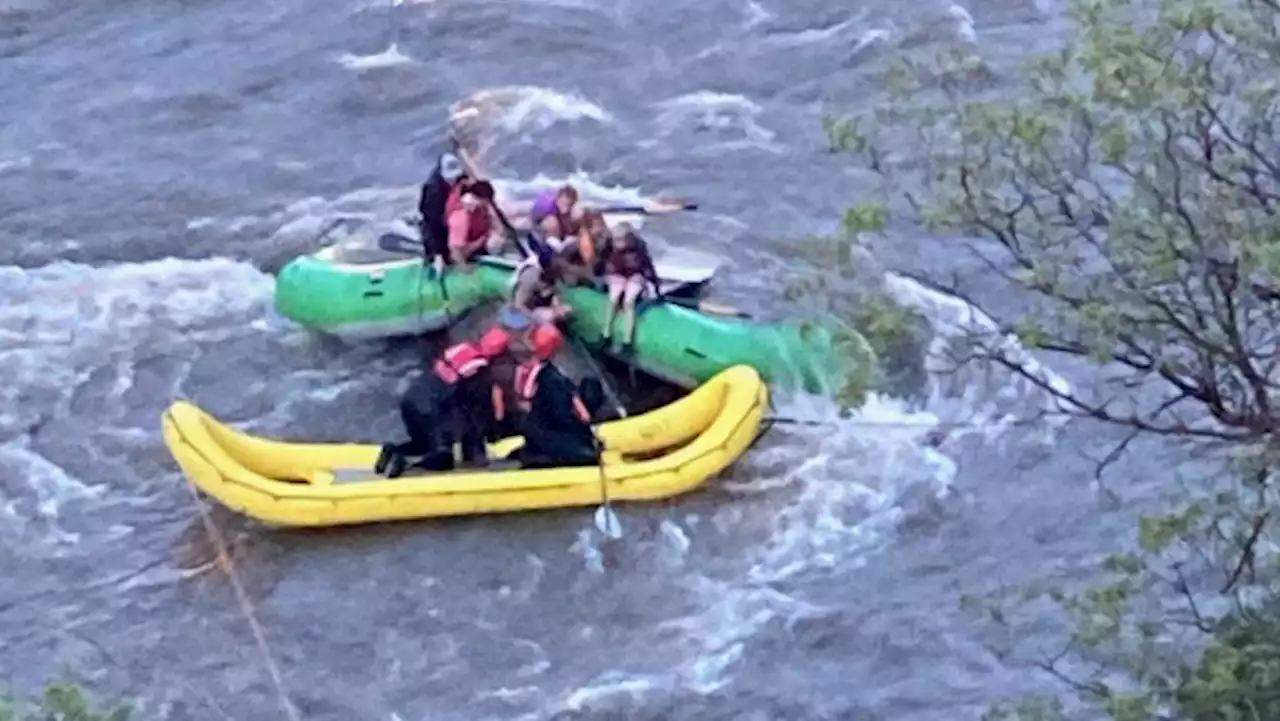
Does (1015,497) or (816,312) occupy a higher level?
(816,312)

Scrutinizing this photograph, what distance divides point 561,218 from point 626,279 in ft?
1.48

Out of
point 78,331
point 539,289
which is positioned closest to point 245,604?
point 539,289

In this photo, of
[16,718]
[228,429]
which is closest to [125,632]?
[228,429]

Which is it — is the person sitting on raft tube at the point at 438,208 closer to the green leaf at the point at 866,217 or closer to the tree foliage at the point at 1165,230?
the tree foliage at the point at 1165,230

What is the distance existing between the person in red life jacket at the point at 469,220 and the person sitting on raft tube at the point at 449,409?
0.99 meters

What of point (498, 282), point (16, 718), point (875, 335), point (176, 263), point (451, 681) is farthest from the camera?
point (176, 263)

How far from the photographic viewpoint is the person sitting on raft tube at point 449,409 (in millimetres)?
11023

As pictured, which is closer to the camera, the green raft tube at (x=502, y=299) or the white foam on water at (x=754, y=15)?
the green raft tube at (x=502, y=299)

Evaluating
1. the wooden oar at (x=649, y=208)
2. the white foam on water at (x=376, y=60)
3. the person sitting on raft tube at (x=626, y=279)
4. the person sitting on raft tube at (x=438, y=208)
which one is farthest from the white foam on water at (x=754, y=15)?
the person sitting on raft tube at (x=626, y=279)

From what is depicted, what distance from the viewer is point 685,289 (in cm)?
1195

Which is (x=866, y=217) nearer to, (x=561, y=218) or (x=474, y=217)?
(x=561, y=218)

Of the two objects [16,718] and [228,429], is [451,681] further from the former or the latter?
[16,718]

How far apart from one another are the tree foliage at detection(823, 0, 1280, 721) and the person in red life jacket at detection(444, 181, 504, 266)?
5116mm

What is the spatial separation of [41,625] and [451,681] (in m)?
1.89
